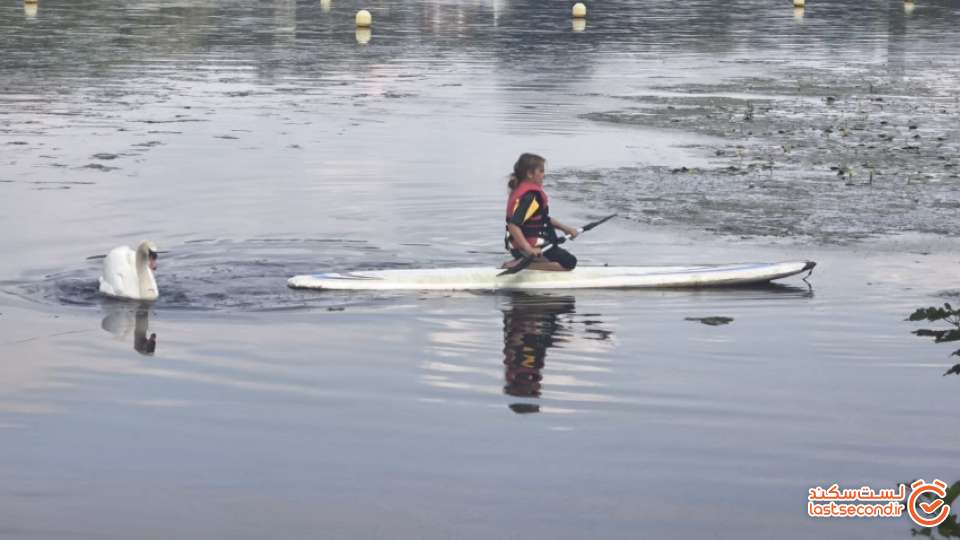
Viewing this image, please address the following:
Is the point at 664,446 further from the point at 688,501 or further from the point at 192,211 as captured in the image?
the point at 192,211

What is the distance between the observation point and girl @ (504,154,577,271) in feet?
61.4

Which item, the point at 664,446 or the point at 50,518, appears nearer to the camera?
the point at 50,518

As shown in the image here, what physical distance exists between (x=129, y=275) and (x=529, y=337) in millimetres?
→ 4136

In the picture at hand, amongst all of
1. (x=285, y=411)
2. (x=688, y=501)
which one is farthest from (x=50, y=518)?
(x=688, y=501)

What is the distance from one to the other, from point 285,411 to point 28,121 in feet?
71.6

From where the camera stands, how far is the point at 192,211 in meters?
24.1

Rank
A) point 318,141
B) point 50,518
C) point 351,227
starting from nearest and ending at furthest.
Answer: point 50,518 → point 351,227 → point 318,141

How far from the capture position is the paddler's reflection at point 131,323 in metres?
16.5

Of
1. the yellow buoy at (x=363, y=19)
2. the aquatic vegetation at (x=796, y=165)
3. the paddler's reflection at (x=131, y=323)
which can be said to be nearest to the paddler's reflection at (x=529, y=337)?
the paddler's reflection at (x=131, y=323)

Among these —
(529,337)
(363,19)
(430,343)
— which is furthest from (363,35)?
(430,343)

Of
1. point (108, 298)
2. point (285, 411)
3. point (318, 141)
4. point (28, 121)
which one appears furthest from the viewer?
point (28, 121)

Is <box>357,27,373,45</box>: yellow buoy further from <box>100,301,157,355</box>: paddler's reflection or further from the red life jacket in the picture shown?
<box>100,301,157,355</box>: paddler's reflection

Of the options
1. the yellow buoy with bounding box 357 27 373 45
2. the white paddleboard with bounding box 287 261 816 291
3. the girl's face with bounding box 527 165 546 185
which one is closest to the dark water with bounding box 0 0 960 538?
the white paddleboard with bounding box 287 261 816 291

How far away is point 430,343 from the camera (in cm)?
1659
